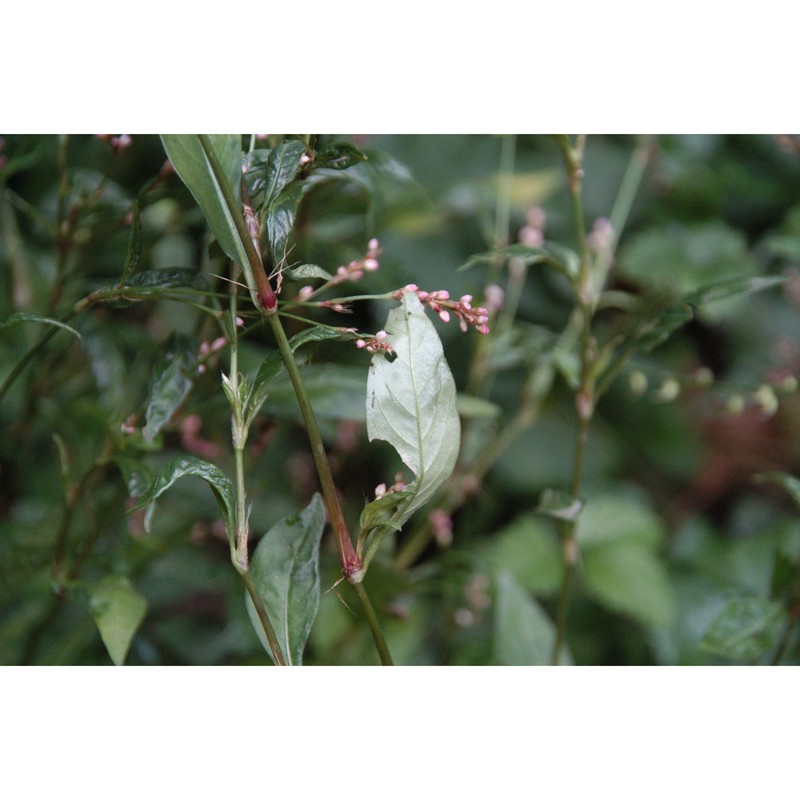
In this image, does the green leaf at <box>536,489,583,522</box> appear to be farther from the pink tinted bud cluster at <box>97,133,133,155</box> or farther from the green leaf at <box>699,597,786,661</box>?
the pink tinted bud cluster at <box>97,133,133,155</box>

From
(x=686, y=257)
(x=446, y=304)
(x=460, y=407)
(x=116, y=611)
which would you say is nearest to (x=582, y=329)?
(x=460, y=407)

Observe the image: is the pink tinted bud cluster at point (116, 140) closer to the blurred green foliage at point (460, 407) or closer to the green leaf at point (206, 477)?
the blurred green foliage at point (460, 407)

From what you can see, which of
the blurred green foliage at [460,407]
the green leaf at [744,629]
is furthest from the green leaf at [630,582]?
Result: the green leaf at [744,629]

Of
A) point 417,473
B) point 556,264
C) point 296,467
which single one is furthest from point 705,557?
point 417,473

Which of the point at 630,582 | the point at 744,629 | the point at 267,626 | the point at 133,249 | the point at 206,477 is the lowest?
the point at 630,582

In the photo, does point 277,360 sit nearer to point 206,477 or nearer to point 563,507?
point 206,477

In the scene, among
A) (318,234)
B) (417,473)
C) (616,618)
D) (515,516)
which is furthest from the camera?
(515,516)
